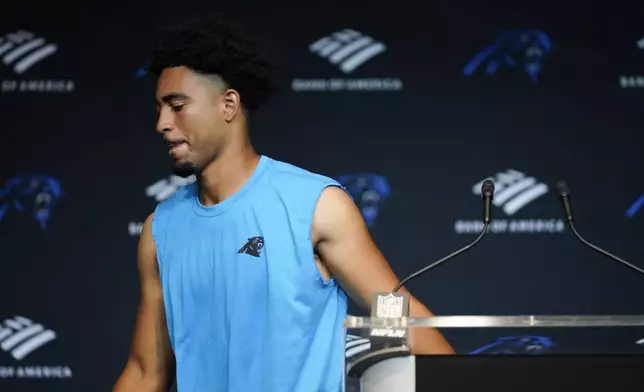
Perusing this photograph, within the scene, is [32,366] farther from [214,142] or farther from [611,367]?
[611,367]

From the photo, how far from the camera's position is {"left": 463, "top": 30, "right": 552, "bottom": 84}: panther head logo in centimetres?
414

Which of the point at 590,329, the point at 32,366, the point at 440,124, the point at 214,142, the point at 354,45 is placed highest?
the point at 354,45

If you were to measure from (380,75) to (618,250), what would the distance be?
1152 mm

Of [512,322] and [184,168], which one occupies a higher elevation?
[184,168]

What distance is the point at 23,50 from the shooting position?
14.3ft

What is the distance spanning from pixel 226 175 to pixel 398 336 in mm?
1125

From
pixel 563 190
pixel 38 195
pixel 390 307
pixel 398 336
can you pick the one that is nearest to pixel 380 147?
pixel 38 195

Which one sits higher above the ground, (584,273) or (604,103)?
(604,103)

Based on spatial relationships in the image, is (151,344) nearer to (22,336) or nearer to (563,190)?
(563,190)

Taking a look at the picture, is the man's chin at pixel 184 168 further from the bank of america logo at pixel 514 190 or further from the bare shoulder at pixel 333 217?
the bank of america logo at pixel 514 190

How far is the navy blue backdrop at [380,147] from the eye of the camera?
4070 mm

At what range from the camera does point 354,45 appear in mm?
4207

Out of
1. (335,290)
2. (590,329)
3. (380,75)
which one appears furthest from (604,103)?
(590,329)

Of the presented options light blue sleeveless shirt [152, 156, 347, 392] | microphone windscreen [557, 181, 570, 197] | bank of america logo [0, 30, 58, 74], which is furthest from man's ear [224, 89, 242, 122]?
bank of america logo [0, 30, 58, 74]
